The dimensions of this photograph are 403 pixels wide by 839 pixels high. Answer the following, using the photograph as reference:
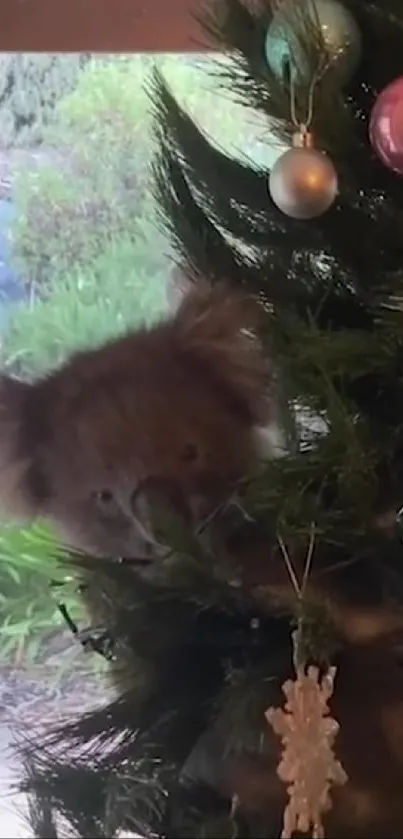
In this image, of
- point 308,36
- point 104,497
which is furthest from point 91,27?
point 104,497

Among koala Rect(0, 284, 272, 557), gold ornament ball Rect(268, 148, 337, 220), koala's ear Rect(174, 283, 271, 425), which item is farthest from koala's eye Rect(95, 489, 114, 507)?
gold ornament ball Rect(268, 148, 337, 220)

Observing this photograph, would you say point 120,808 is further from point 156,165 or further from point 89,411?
point 156,165

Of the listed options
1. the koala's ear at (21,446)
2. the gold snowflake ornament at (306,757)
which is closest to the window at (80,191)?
the koala's ear at (21,446)

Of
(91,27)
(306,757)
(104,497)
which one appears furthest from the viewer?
(91,27)

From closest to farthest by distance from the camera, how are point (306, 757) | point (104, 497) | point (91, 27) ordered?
point (306, 757) < point (104, 497) < point (91, 27)

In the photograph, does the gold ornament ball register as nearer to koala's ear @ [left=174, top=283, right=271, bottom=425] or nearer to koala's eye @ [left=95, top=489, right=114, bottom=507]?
koala's ear @ [left=174, top=283, right=271, bottom=425]

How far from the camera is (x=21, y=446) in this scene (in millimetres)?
822

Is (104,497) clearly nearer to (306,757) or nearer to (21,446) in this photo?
(21,446)

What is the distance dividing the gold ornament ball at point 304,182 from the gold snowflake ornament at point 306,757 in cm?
28

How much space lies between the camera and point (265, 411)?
0.82m

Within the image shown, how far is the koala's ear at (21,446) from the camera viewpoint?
0.82m

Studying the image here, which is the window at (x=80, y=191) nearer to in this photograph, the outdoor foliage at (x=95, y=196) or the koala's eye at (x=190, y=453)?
the outdoor foliage at (x=95, y=196)

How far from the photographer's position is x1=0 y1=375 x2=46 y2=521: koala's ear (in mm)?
820

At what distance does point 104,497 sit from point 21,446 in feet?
0.23
